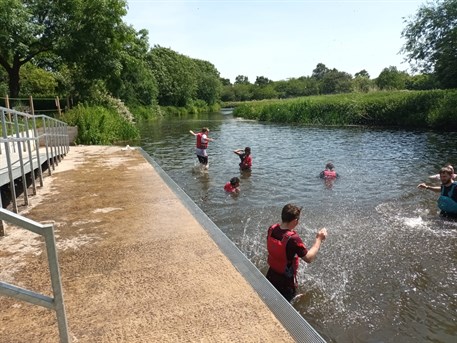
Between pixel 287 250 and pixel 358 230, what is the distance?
153 inches

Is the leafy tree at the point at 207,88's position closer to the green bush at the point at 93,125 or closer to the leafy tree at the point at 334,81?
the leafy tree at the point at 334,81

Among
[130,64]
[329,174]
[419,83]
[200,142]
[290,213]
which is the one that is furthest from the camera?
[419,83]

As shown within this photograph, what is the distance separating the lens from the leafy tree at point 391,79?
197 ft

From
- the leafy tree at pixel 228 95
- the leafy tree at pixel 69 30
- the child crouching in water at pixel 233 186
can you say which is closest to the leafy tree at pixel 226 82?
the leafy tree at pixel 228 95

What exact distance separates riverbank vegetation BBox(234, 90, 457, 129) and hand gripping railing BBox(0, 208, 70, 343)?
2795cm

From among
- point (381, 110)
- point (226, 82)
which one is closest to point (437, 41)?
point (381, 110)

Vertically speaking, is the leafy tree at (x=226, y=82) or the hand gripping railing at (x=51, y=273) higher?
the leafy tree at (x=226, y=82)

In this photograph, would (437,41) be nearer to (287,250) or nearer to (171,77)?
(287,250)

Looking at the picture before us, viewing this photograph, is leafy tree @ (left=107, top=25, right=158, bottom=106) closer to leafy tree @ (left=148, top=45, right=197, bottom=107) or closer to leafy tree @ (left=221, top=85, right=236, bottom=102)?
leafy tree @ (left=148, top=45, right=197, bottom=107)

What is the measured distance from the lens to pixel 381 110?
30859 millimetres

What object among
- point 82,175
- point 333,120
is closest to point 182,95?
point 333,120

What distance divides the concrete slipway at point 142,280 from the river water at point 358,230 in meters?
1.30

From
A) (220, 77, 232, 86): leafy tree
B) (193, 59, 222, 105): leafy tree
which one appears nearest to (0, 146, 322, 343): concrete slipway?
(193, 59, 222, 105): leafy tree

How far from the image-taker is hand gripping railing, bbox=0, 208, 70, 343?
2051mm
